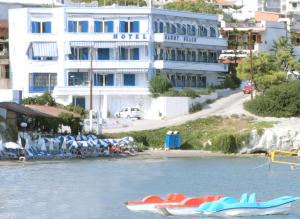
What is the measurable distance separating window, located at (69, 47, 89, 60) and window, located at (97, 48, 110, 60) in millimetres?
1219

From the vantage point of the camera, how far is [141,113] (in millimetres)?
101375

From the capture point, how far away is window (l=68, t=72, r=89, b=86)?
338ft

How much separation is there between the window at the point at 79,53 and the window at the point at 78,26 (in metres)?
1.82

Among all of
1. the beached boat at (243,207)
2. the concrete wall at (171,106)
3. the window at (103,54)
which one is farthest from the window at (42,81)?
the beached boat at (243,207)

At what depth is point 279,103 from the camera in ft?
322

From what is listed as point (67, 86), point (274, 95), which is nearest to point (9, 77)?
point (67, 86)

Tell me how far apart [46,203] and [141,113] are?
158ft

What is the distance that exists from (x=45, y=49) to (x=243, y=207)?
187 ft

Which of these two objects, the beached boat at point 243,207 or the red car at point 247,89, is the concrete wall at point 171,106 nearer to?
the red car at point 247,89

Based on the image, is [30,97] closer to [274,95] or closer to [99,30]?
[99,30]

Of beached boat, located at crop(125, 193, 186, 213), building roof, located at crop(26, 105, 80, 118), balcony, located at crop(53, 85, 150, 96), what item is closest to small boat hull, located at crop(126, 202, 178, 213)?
beached boat, located at crop(125, 193, 186, 213)

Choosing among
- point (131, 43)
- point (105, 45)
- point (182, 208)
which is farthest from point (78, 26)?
point (182, 208)

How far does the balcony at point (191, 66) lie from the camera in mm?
104188

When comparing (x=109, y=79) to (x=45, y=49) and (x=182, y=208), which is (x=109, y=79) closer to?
(x=45, y=49)
